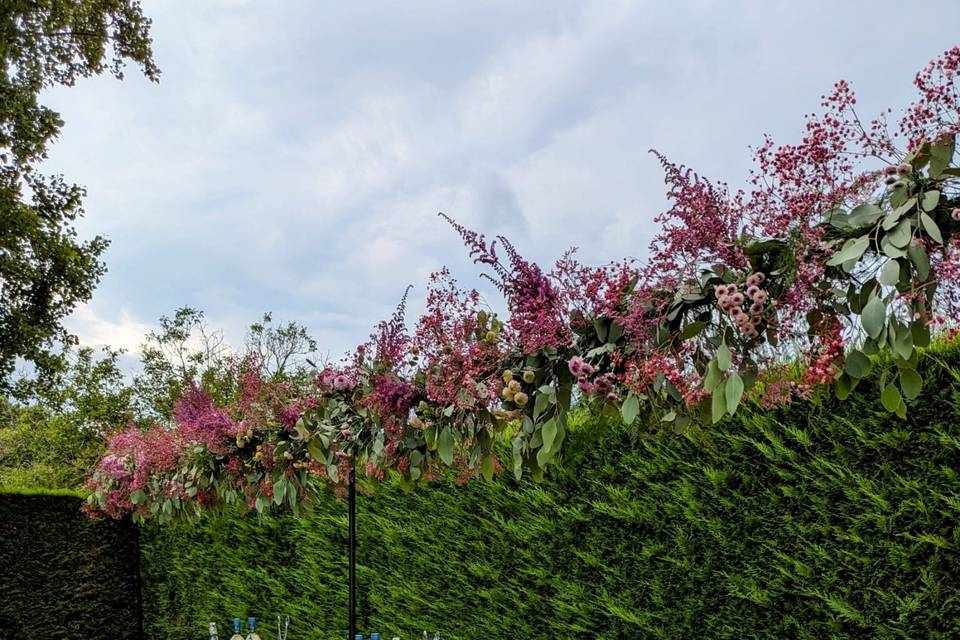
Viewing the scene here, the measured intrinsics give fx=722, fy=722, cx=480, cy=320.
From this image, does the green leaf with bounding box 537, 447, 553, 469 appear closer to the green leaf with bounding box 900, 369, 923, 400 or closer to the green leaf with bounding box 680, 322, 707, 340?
the green leaf with bounding box 680, 322, 707, 340

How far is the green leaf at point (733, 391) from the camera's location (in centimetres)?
151

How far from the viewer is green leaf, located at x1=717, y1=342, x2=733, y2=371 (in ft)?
5.15

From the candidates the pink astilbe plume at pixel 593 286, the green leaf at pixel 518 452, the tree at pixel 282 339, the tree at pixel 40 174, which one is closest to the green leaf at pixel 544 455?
the green leaf at pixel 518 452

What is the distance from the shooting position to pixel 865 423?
9.18 feet

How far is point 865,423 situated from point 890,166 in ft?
5.39

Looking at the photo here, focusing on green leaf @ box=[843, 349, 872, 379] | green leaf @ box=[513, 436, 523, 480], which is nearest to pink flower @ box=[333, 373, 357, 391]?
green leaf @ box=[513, 436, 523, 480]

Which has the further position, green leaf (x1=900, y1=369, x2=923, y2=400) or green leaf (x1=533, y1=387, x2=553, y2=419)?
green leaf (x1=533, y1=387, x2=553, y2=419)

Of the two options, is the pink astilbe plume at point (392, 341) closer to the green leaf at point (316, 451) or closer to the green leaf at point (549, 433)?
the green leaf at point (316, 451)

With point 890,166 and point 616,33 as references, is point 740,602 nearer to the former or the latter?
point 890,166

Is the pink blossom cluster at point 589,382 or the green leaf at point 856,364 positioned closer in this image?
the green leaf at point 856,364

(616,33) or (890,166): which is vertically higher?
(616,33)

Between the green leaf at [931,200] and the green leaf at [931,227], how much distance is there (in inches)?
0.9

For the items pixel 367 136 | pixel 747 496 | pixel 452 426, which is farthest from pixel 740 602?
pixel 367 136

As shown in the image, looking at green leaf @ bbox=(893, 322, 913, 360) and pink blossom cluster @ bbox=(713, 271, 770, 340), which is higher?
pink blossom cluster @ bbox=(713, 271, 770, 340)
